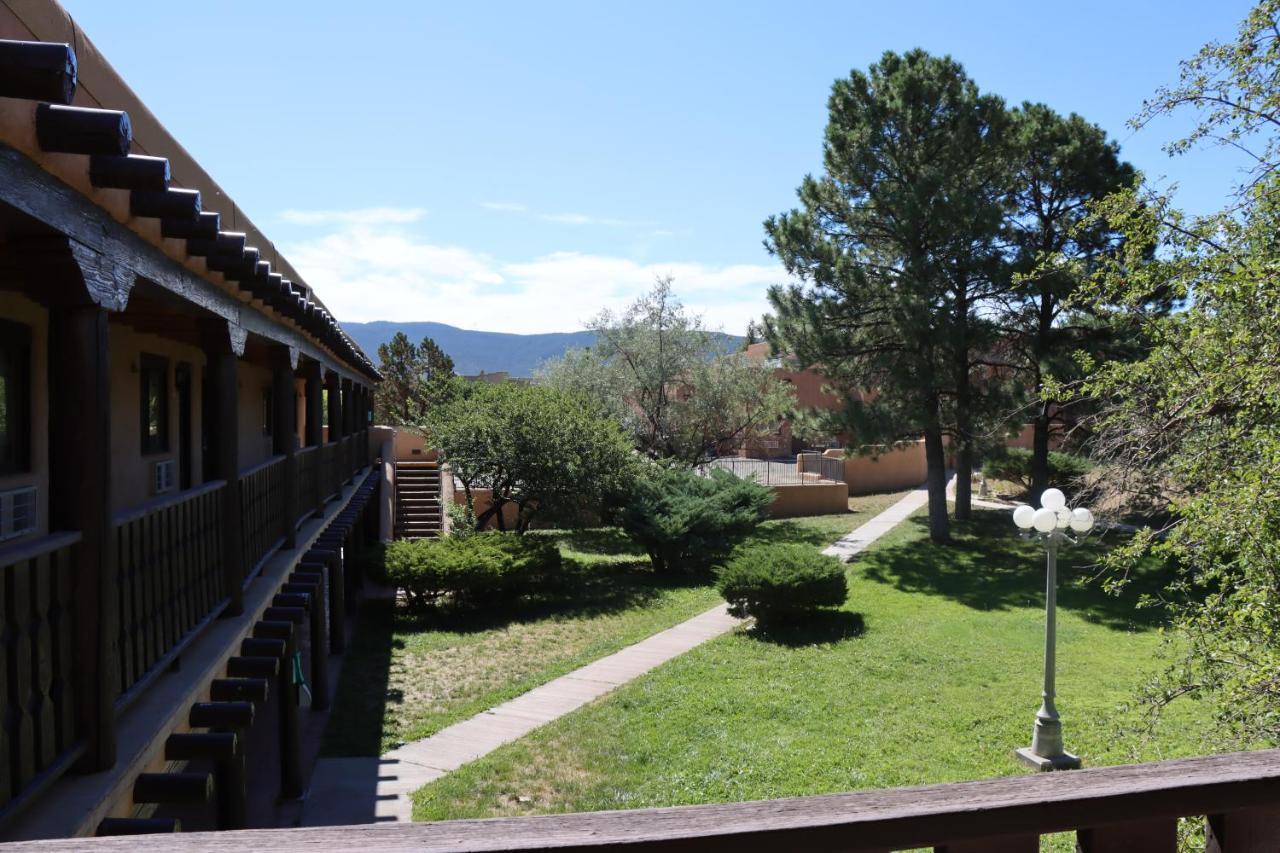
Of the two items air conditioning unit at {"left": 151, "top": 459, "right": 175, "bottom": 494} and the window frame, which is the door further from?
the window frame

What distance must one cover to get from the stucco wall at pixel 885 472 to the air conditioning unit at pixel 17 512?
1097 inches

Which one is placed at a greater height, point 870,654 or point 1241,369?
point 1241,369

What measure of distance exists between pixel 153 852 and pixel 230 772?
4.93 metres

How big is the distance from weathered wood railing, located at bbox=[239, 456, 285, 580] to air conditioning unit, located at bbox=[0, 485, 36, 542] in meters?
1.23

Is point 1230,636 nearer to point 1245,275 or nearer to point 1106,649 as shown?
point 1245,275

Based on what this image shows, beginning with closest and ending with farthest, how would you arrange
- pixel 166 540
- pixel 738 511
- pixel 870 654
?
pixel 166 540 < pixel 870 654 < pixel 738 511

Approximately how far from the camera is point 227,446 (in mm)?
5660

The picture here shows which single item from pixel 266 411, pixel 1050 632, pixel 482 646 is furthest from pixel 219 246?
pixel 482 646

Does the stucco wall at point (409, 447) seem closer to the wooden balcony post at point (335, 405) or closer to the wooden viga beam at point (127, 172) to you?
the wooden balcony post at point (335, 405)

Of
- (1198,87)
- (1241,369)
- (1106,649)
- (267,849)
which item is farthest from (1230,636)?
(1106,649)

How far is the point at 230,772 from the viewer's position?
17.2 feet

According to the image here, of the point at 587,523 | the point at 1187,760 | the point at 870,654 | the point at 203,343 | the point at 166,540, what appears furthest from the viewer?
the point at 587,523

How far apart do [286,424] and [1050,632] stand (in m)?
8.24

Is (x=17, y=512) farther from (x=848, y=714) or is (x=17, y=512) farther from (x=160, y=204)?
(x=848, y=714)
